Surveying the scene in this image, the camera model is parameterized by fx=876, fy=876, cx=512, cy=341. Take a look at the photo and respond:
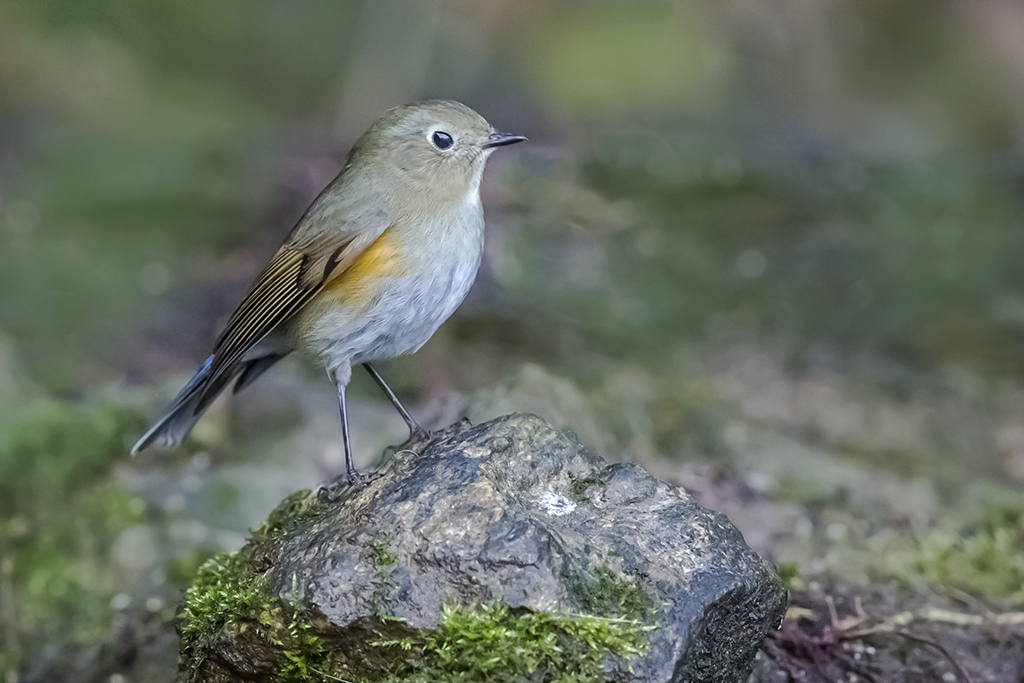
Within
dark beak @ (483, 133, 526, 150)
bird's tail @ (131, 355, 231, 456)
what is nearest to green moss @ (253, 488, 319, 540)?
bird's tail @ (131, 355, 231, 456)

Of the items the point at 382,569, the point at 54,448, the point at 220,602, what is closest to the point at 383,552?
the point at 382,569

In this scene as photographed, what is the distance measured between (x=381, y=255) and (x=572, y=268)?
447 cm

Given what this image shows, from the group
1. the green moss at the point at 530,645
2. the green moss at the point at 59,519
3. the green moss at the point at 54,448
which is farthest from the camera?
the green moss at the point at 54,448

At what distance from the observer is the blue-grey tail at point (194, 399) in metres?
3.91

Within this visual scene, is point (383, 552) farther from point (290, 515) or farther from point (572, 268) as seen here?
point (572, 268)

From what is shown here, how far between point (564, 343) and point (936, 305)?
11.1 feet

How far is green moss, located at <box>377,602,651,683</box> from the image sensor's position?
93.4 inches

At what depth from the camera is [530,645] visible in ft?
7.81

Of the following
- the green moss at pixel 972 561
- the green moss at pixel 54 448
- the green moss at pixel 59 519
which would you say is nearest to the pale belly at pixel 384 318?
the green moss at pixel 59 519

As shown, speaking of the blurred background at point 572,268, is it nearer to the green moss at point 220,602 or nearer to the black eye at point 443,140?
the green moss at point 220,602

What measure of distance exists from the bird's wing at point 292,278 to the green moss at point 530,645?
1.56 m

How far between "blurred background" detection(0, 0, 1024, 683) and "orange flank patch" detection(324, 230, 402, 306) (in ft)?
4.03

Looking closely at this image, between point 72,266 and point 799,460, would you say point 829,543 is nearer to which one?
point 799,460

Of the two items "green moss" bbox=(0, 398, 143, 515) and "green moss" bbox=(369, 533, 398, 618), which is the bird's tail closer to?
"green moss" bbox=(0, 398, 143, 515)
